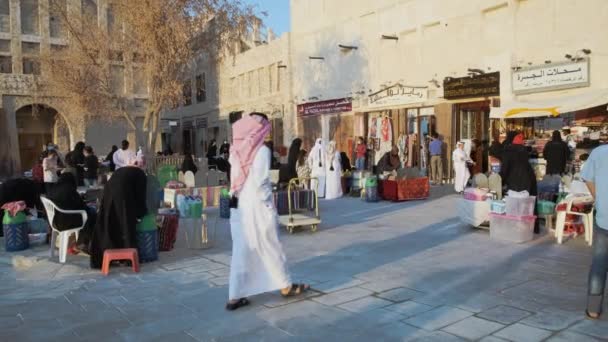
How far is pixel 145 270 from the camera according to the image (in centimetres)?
591

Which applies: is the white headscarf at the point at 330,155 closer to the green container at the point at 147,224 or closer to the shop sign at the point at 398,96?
the shop sign at the point at 398,96

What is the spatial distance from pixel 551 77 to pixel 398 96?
5491mm

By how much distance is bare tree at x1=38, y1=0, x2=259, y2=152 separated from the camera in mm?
14727

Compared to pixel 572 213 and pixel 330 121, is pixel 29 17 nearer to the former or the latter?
pixel 330 121

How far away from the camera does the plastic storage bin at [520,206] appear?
271 inches

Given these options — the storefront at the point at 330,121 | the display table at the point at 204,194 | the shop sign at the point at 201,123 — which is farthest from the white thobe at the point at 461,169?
the shop sign at the point at 201,123

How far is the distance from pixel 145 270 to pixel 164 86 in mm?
10298

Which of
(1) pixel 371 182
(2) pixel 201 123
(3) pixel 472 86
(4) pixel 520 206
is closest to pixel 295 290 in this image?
(4) pixel 520 206

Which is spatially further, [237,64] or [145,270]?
[237,64]

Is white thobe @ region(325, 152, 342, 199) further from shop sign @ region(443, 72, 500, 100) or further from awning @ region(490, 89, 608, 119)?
shop sign @ region(443, 72, 500, 100)

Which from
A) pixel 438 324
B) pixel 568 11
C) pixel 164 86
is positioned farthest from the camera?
pixel 164 86

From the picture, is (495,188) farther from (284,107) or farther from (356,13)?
(284,107)

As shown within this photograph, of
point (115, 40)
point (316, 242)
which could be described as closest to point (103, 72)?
point (115, 40)

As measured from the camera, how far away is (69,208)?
6.40 meters
